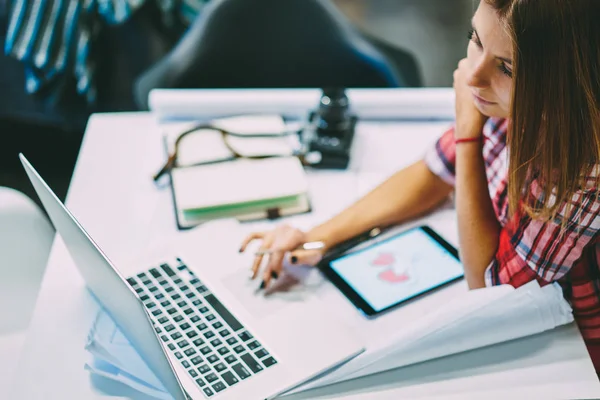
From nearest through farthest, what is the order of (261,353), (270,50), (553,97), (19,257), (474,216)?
(553,97)
(261,353)
(474,216)
(19,257)
(270,50)

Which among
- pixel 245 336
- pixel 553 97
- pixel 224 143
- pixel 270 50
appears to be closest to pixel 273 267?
pixel 245 336

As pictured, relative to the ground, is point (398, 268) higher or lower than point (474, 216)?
lower

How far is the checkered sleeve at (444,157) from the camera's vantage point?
1.31 metres

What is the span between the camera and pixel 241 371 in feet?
3.39

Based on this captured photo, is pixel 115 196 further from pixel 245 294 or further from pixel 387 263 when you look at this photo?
pixel 387 263

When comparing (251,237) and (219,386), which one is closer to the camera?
(219,386)

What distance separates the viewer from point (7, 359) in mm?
1322

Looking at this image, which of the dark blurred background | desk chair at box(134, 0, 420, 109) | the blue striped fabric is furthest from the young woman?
the blue striped fabric

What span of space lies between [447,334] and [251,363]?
10.7 inches

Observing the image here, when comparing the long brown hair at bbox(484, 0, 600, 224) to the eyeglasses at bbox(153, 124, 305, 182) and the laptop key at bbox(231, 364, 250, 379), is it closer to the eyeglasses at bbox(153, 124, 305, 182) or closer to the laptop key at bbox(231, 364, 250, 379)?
the laptop key at bbox(231, 364, 250, 379)

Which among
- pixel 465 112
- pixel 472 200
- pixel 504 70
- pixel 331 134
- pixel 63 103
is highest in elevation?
pixel 504 70

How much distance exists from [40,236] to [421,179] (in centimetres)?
73

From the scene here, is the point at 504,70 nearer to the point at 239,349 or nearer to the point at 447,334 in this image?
the point at 447,334

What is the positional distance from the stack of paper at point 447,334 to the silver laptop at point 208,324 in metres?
0.02
